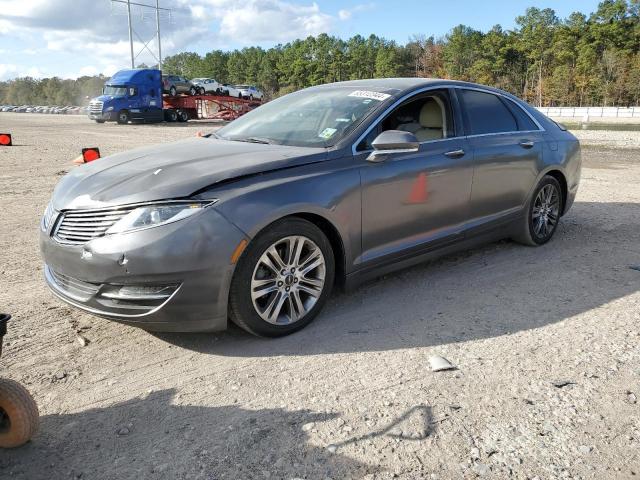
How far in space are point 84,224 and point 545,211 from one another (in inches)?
180

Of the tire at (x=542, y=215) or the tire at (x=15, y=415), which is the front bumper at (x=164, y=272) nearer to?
the tire at (x=15, y=415)

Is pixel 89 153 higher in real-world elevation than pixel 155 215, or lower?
higher

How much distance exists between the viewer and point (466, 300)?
4.38m

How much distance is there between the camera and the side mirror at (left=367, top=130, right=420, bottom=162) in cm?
401

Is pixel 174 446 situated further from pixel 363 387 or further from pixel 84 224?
pixel 84 224

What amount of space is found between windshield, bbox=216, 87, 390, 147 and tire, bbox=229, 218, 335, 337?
0.78 meters

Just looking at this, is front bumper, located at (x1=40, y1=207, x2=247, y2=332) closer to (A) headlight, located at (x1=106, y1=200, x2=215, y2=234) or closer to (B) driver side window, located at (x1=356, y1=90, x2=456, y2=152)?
(A) headlight, located at (x1=106, y1=200, x2=215, y2=234)

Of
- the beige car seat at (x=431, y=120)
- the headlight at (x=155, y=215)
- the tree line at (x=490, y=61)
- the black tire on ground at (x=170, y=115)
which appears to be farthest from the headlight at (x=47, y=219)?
the tree line at (x=490, y=61)

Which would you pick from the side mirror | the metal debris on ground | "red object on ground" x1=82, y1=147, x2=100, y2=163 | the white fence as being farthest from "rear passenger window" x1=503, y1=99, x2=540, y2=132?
the white fence

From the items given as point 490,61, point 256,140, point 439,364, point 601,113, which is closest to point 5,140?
point 256,140

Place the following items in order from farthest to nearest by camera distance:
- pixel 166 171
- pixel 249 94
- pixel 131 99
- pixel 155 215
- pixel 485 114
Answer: pixel 249 94 → pixel 131 99 → pixel 485 114 → pixel 166 171 → pixel 155 215

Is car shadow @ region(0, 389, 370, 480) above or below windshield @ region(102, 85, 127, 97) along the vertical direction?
below

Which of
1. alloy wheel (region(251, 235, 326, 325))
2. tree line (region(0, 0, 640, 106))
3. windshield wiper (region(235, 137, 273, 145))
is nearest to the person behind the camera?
alloy wheel (region(251, 235, 326, 325))

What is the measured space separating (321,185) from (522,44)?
108402 mm
